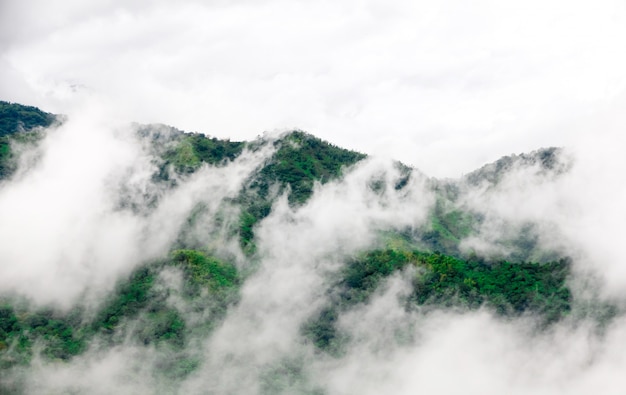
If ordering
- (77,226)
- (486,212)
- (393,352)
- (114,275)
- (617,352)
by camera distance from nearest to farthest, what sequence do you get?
(617,352) < (393,352) < (114,275) < (77,226) < (486,212)

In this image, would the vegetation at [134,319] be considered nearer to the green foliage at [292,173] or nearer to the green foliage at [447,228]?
the green foliage at [292,173]

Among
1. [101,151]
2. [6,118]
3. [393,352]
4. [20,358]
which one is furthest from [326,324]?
[6,118]

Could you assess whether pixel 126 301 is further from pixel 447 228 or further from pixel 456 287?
pixel 447 228

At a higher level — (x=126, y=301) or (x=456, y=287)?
(x=456, y=287)

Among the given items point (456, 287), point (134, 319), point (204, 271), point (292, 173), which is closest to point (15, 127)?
point (292, 173)

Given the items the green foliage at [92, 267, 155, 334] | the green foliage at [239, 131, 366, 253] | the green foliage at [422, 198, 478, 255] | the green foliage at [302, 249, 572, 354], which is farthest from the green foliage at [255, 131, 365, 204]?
the green foliage at [92, 267, 155, 334]

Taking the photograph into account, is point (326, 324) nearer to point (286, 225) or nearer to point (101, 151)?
point (286, 225)
